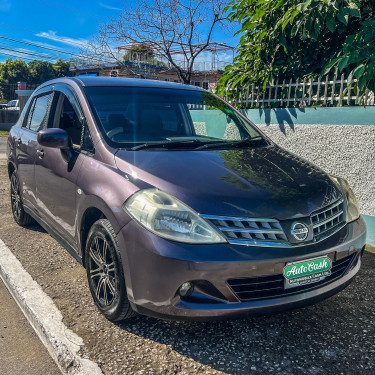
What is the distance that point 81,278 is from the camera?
3.39 metres

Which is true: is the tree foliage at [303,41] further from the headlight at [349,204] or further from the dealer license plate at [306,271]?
the dealer license plate at [306,271]

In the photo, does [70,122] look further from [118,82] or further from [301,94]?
[301,94]

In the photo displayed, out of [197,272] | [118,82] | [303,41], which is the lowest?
[197,272]

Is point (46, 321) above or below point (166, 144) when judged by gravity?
below

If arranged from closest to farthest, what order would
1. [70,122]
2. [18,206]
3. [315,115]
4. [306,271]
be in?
[306,271], [70,122], [18,206], [315,115]

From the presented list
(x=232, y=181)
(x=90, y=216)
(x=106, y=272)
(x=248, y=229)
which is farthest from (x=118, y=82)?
(x=248, y=229)

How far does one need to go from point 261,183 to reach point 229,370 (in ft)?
3.73

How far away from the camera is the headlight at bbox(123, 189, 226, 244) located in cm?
213

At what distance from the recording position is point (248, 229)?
85.4 inches

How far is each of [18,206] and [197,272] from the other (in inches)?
136

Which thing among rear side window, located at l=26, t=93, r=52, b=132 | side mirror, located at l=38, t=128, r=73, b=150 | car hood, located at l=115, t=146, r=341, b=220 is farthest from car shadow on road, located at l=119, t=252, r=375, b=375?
rear side window, located at l=26, t=93, r=52, b=132

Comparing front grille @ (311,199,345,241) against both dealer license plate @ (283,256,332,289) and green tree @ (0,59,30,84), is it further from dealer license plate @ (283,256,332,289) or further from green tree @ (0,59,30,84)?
green tree @ (0,59,30,84)

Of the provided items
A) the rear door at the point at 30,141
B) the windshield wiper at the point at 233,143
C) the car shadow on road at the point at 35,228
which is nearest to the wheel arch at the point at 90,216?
the windshield wiper at the point at 233,143

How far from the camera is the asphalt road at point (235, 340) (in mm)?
2232
